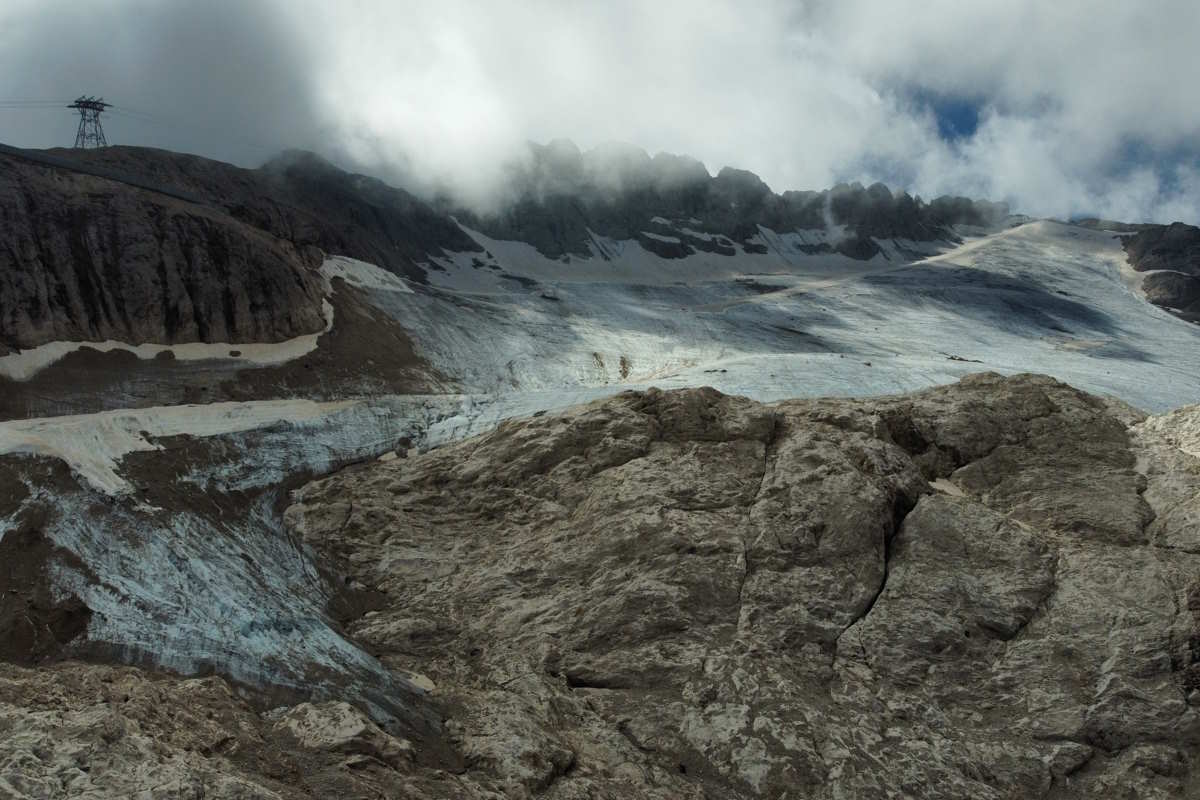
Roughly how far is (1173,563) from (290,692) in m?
20.6

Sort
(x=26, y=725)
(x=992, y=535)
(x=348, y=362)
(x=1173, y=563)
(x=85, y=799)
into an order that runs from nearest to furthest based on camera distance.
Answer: (x=85, y=799) → (x=26, y=725) → (x=1173, y=563) → (x=992, y=535) → (x=348, y=362)

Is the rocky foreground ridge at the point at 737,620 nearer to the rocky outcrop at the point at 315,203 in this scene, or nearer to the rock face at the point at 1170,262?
the rocky outcrop at the point at 315,203

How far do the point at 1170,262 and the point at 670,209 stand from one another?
257 feet

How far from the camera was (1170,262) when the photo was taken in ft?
456

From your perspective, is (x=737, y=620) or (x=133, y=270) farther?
(x=133, y=270)

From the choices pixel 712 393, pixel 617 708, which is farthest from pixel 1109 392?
pixel 617 708

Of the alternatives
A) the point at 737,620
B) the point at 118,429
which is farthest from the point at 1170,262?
the point at 118,429

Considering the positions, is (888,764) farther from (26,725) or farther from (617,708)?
(26,725)

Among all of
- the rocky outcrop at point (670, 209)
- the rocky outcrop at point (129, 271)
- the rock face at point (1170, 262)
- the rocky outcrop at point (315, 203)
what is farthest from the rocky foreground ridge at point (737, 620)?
the rock face at point (1170, 262)

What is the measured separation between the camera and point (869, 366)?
53875 millimetres

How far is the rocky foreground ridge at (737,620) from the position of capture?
1578cm

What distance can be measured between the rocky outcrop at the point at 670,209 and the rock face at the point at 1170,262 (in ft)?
102

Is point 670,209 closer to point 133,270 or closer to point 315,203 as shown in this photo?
point 315,203

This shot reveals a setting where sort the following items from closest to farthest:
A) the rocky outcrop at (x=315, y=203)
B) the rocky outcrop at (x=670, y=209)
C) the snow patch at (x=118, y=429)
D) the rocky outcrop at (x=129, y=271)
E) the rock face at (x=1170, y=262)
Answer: the snow patch at (x=118, y=429) < the rocky outcrop at (x=129, y=271) < the rocky outcrop at (x=315, y=203) < the rock face at (x=1170, y=262) < the rocky outcrop at (x=670, y=209)
